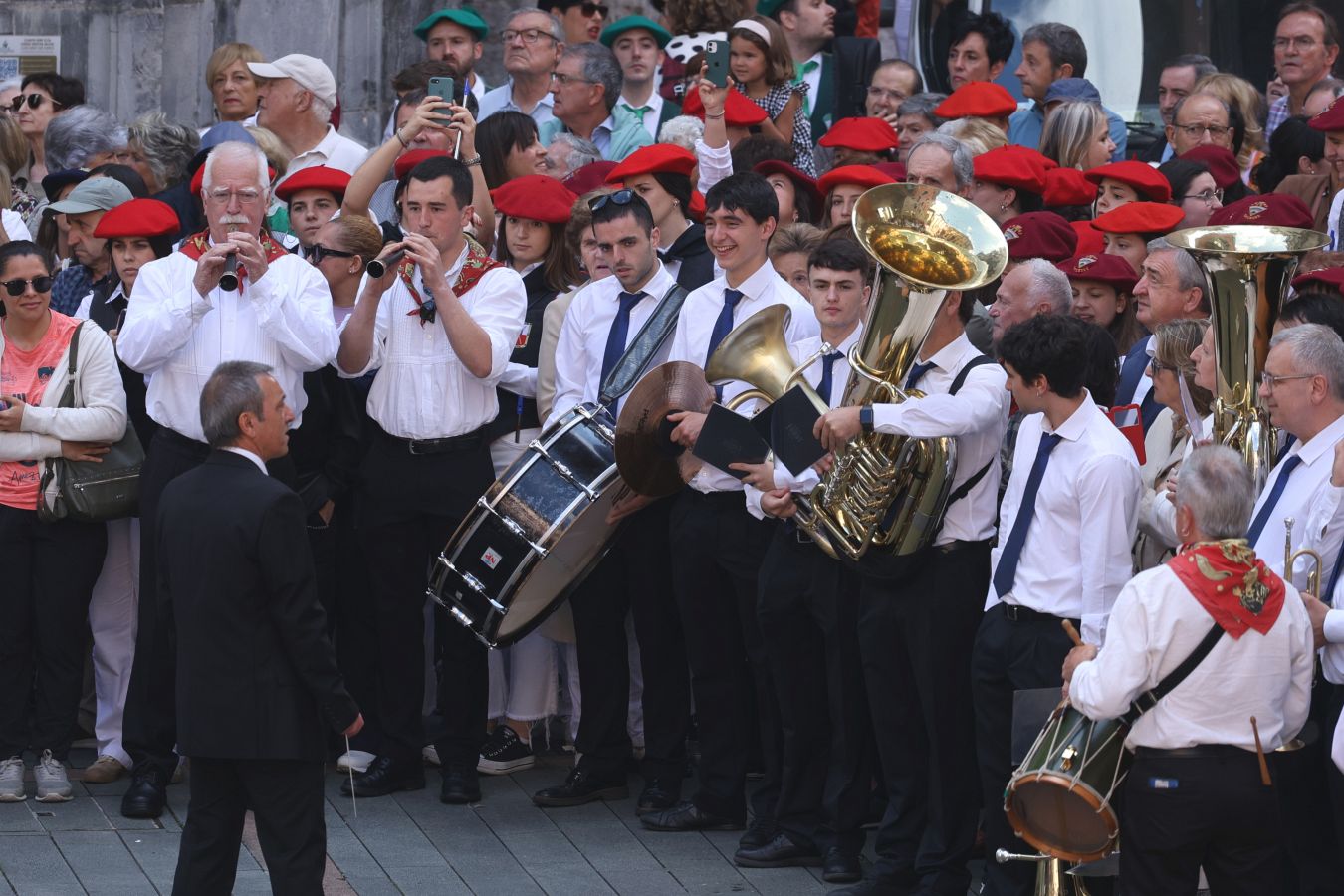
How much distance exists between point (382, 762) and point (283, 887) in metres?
1.92

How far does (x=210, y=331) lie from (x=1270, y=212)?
406 cm

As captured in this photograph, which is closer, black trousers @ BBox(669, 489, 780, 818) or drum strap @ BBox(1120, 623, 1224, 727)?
drum strap @ BBox(1120, 623, 1224, 727)

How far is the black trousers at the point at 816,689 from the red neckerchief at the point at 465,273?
5.54 ft

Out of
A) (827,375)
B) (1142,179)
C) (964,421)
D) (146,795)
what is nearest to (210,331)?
(146,795)

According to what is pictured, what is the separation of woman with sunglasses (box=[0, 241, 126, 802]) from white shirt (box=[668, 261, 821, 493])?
2314 millimetres

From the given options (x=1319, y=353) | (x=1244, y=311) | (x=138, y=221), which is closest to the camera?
(x=1319, y=353)

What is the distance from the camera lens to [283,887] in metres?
6.27

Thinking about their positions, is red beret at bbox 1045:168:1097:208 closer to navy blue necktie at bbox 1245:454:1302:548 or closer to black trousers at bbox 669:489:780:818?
black trousers at bbox 669:489:780:818

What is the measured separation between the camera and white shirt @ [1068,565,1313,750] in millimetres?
5480

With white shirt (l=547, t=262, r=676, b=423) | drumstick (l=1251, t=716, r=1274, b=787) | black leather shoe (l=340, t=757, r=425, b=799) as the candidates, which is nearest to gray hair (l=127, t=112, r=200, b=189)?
white shirt (l=547, t=262, r=676, b=423)

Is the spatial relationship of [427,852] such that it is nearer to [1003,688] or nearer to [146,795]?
[146,795]

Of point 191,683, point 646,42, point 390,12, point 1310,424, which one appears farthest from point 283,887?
point 390,12

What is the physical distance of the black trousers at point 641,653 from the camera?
798cm

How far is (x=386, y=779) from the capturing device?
26.8 ft
